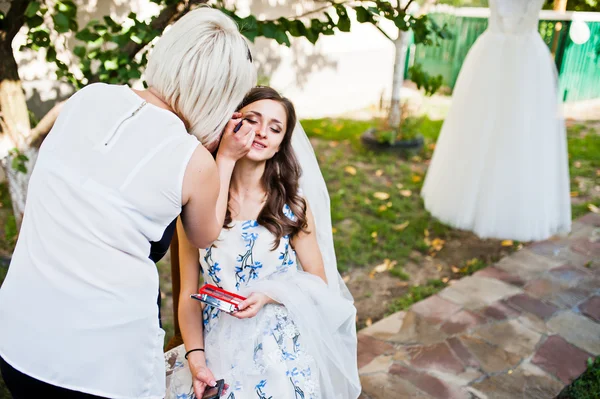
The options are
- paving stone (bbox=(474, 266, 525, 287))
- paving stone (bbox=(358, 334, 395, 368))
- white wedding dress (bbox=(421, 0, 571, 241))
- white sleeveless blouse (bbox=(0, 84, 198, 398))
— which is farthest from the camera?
white wedding dress (bbox=(421, 0, 571, 241))

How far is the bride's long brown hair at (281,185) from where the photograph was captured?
7.12ft

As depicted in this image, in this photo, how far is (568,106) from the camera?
9.78m

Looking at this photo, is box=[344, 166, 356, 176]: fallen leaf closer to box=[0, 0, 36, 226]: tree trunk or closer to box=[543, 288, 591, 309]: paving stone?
box=[543, 288, 591, 309]: paving stone

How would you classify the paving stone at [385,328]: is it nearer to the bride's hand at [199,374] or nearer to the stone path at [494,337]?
the stone path at [494,337]

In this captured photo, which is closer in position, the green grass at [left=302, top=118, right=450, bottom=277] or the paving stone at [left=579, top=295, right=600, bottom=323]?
the paving stone at [left=579, top=295, right=600, bottom=323]

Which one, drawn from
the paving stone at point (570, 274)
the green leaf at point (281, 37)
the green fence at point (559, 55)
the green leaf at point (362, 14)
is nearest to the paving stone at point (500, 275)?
the paving stone at point (570, 274)

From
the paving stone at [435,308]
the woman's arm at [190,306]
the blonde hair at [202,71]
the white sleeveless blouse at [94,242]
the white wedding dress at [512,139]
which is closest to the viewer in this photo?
the white sleeveless blouse at [94,242]

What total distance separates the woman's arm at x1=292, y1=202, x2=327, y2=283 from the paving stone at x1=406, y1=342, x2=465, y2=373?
3.89ft

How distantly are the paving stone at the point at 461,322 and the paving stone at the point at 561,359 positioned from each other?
43 cm

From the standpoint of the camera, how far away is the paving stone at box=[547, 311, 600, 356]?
10.7ft

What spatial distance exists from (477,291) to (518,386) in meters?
1.06

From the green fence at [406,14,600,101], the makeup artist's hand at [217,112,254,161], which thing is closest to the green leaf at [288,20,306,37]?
the makeup artist's hand at [217,112,254,161]

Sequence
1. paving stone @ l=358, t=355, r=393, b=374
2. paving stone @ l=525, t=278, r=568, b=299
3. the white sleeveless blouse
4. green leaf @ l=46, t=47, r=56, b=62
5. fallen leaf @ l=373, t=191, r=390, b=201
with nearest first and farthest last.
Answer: the white sleeveless blouse < green leaf @ l=46, t=47, r=56, b=62 < paving stone @ l=358, t=355, r=393, b=374 < paving stone @ l=525, t=278, r=568, b=299 < fallen leaf @ l=373, t=191, r=390, b=201

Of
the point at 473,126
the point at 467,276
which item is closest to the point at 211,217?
the point at 467,276
